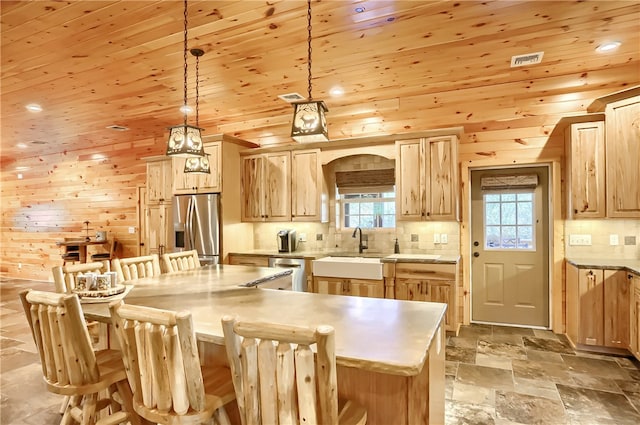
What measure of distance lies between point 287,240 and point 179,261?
1.75 m

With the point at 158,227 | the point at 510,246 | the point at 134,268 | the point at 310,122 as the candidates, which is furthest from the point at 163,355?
the point at 158,227

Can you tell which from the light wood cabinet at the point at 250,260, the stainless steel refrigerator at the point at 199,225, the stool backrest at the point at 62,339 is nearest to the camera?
the stool backrest at the point at 62,339

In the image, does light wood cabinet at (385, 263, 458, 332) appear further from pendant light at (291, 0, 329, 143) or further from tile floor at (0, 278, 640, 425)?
pendant light at (291, 0, 329, 143)

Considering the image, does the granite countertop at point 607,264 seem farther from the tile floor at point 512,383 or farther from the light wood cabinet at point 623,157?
the tile floor at point 512,383

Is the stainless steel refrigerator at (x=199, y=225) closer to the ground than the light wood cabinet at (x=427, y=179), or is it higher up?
closer to the ground

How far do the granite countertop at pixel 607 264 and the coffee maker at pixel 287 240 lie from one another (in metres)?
3.20

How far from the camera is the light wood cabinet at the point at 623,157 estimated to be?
3.27 metres

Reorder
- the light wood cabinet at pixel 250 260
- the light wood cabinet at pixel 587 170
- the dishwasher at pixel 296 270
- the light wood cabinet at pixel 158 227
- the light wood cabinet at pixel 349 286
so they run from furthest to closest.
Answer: the light wood cabinet at pixel 158 227
the light wood cabinet at pixel 250 260
the dishwasher at pixel 296 270
the light wood cabinet at pixel 349 286
the light wood cabinet at pixel 587 170

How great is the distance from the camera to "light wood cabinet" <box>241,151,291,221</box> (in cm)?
479

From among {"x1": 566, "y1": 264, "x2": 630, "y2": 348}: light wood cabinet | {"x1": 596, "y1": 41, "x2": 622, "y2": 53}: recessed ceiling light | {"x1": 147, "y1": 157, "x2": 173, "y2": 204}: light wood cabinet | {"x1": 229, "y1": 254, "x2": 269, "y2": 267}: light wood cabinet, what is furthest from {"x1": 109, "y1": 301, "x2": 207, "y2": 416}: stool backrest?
{"x1": 147, "y1": 157, "x2": 173, "y2": 204}: light wood cabinet

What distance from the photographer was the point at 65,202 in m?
7.45

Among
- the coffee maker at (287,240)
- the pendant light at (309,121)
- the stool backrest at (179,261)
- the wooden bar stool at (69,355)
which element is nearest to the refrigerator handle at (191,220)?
the coffee maker at (287,240)

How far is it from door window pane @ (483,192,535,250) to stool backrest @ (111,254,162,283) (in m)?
3.77

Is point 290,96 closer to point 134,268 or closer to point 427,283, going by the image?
point 134,268
